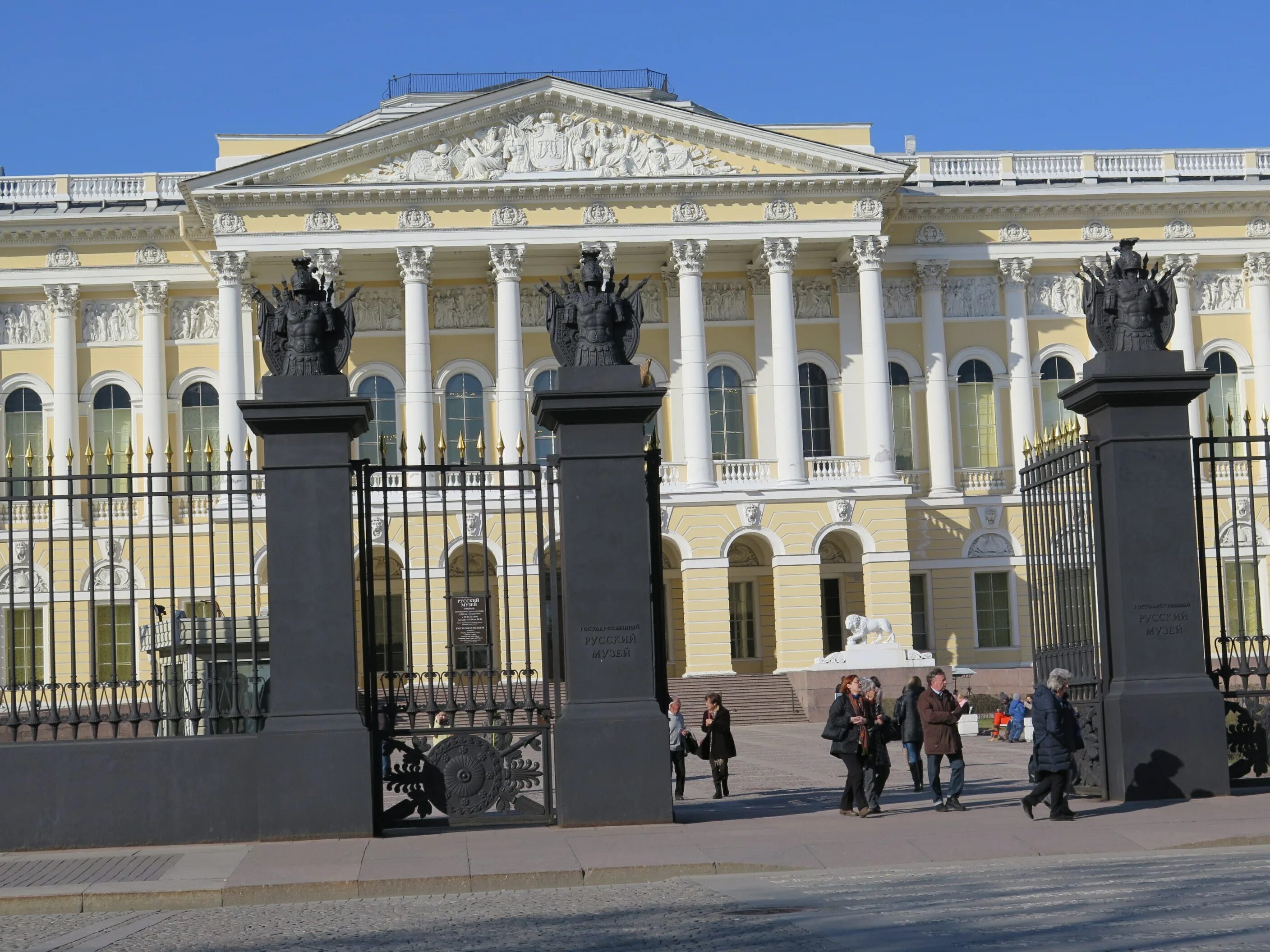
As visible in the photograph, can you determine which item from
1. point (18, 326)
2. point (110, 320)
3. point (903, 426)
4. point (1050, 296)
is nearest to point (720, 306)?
point (903, 426)

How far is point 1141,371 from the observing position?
53.4 feet

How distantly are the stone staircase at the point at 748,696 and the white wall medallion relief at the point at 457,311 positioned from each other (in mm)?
12192

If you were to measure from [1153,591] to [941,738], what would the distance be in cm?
272

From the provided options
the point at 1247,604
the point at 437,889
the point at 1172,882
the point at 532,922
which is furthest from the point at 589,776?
the point at 1247,604

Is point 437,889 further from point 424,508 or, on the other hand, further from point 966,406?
point 966,406

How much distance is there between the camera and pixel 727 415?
165ft

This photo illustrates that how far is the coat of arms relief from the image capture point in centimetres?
4756

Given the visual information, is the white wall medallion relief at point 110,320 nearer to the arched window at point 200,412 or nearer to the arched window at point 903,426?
the arched window at point 200,412

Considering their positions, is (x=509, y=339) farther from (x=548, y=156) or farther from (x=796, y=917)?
(x=796, y=917)

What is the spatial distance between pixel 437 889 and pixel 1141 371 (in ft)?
26.4

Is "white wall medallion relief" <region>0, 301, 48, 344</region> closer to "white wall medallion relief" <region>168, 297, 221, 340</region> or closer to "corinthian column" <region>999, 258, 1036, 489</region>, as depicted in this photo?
"white wall medallion relief" <region>168, 297, 221, 340</region>

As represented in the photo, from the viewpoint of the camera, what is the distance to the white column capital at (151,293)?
50.2m

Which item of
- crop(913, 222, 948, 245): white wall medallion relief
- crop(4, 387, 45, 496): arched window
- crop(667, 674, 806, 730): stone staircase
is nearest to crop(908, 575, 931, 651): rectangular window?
crop(667, 674, 806, 730): stone staircase

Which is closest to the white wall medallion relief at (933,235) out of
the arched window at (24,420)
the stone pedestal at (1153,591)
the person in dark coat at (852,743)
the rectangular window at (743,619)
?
the rectangular window at (743,619)
